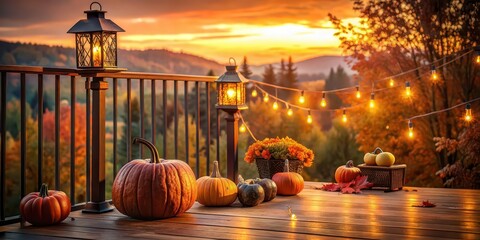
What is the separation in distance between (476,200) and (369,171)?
3.08 ft

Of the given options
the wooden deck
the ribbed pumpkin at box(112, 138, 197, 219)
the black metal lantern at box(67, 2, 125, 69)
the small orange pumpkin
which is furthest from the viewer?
the small orange pumpkin

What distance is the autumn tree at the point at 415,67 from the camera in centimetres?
857

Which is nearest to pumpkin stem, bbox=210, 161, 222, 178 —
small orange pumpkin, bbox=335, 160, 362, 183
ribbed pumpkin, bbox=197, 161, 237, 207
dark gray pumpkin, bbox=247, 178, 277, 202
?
ribbed pumpkin, bbox=197, 161, 237, 207

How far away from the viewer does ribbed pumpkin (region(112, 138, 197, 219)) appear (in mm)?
4250

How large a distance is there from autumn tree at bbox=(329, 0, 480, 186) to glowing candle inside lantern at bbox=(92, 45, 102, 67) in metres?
4.84

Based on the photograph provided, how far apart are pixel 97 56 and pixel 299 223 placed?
5.45ft

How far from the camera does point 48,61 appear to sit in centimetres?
1456

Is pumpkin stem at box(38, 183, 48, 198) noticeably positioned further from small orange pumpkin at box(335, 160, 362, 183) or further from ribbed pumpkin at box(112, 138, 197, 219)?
small orange pumpkin at box(335, 160, 362, 183)

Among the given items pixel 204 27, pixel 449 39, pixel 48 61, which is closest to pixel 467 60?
pixel 449 39

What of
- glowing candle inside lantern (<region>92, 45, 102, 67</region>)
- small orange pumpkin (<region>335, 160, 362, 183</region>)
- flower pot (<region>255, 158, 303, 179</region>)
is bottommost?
small orange pumpkin (<region>335, 160, 362, 183</region>)

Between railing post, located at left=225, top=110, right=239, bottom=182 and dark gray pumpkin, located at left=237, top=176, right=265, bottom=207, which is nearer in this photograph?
dark gray pumpkin, located at left=237, top=176, right=265, bottom=207

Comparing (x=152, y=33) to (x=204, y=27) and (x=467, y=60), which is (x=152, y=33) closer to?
(x=204, y=27)

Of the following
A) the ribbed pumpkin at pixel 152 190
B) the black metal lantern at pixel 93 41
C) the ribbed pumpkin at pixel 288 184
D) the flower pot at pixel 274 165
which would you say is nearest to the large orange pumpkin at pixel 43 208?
the ribbed pumpkin at pixel 152 190

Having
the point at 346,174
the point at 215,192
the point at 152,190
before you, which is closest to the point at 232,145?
the point at 215,192
